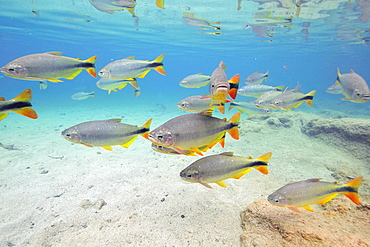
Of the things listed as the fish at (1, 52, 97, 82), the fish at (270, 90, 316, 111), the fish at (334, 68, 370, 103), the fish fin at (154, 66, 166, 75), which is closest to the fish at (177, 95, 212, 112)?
the fish fin at (154, 66, 166, 75)

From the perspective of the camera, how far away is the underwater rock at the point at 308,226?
241 cm

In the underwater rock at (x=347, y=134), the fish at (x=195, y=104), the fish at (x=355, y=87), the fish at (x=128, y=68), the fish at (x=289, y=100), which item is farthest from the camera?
the underwater rock at (x=347, y=134)

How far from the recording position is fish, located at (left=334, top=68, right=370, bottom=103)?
11.6 feet

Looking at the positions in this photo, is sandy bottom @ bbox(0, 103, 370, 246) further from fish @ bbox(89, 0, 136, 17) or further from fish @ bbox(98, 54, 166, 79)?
fish @ bbox(89, 0, 136, 17)

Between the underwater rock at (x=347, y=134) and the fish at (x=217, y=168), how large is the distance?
714 cm

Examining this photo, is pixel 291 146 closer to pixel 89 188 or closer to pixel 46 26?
pixel 89 188

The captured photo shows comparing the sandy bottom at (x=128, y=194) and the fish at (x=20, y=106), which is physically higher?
the fish at (x=20, y=106)

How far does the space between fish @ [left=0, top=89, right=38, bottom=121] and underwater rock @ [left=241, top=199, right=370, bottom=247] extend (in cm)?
343

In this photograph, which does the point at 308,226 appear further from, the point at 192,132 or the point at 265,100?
the point at 265,100

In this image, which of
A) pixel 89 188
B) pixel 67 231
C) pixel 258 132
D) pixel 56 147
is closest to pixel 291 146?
pixel 258 132

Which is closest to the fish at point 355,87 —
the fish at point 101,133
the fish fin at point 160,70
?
the fish fin at point 160,70

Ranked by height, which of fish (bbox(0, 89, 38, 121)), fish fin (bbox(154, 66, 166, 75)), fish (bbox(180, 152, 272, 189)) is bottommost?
fish (bbox(180, 152, 272, 189))

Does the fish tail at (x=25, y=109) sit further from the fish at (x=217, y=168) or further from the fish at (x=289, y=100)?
the fish at (x=289, y=100)

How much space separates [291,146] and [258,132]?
1.98 meters
